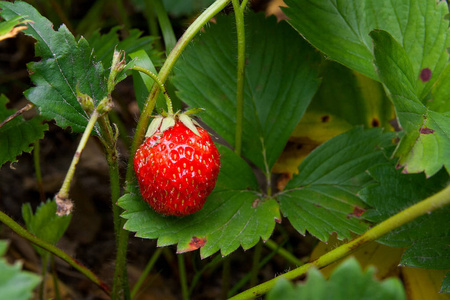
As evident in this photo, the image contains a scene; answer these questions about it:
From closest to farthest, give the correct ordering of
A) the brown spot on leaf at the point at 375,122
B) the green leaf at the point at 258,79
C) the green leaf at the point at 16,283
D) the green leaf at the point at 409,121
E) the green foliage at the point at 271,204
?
1. the green leaf at the point at 16,283
2. the green leaf at the point at 409,121
3. the green foliage at the point at 271,204
4. the green leaf at the point at 258,79
5. the brown spot on leaf at the point at 375,122

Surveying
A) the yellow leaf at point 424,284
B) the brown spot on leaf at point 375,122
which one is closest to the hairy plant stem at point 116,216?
the yellow leaf at point 424,284

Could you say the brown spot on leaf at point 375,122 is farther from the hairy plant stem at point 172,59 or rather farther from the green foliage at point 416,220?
the hairy plant stem at point 172,59

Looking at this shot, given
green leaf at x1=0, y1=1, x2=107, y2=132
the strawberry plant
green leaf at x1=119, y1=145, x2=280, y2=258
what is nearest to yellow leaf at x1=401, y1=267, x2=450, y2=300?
the strawberry plant

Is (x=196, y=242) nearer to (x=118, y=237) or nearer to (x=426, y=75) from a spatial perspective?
(x=118, y=237)

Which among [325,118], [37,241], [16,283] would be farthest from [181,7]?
[16,283]

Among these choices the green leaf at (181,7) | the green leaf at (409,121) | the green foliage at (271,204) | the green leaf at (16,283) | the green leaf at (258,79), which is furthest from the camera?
the green leaf at (181,7)

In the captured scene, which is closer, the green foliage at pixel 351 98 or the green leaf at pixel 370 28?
the green leaf at pixel 370 28

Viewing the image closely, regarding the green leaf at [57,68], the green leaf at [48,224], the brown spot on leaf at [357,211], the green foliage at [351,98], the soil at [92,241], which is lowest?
the soil at [92,241]
